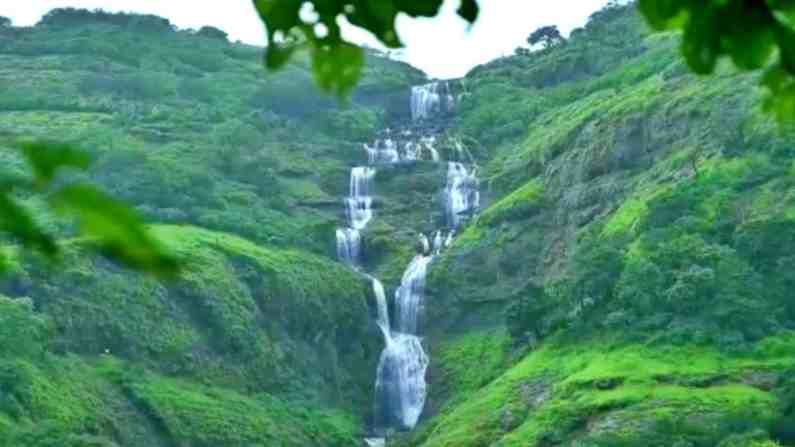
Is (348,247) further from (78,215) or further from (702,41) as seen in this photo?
(78,215)

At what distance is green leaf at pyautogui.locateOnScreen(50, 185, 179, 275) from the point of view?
1.70 metres

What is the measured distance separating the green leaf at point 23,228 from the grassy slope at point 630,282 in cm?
3389

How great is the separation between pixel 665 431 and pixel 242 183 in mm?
27534

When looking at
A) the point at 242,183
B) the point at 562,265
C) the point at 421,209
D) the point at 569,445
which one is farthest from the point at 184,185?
the point at 569,445

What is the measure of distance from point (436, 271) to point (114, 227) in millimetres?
54495

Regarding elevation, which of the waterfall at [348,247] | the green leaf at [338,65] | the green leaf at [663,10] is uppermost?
the green leaf at [663,10]

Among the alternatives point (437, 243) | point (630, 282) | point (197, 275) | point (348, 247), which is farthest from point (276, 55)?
point (437, 243)

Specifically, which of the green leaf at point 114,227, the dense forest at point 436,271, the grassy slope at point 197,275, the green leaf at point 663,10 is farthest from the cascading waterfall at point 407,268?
the green leaf at point 114,227

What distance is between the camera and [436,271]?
184 ft

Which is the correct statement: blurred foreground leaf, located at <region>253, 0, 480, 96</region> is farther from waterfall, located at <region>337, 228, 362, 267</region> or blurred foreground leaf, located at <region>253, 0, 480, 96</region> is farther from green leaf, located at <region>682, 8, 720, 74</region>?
waterfall, located at <region>337, 228, 362, 267</region>

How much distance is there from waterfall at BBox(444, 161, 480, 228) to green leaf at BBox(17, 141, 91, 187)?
59.1 m

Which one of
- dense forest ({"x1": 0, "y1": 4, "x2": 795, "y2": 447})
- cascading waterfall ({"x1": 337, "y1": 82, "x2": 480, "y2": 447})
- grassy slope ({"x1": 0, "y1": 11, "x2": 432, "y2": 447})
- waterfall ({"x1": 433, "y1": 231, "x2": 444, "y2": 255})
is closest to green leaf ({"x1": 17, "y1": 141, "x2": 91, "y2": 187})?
dense forest ({"x1": 0, "y1": 4, "x2": 795, "y2": 447})

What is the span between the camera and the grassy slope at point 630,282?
40344 millimetres

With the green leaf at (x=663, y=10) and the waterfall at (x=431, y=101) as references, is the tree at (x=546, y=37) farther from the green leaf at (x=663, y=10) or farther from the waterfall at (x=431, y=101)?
the green leaf at (x=663, y=10)
